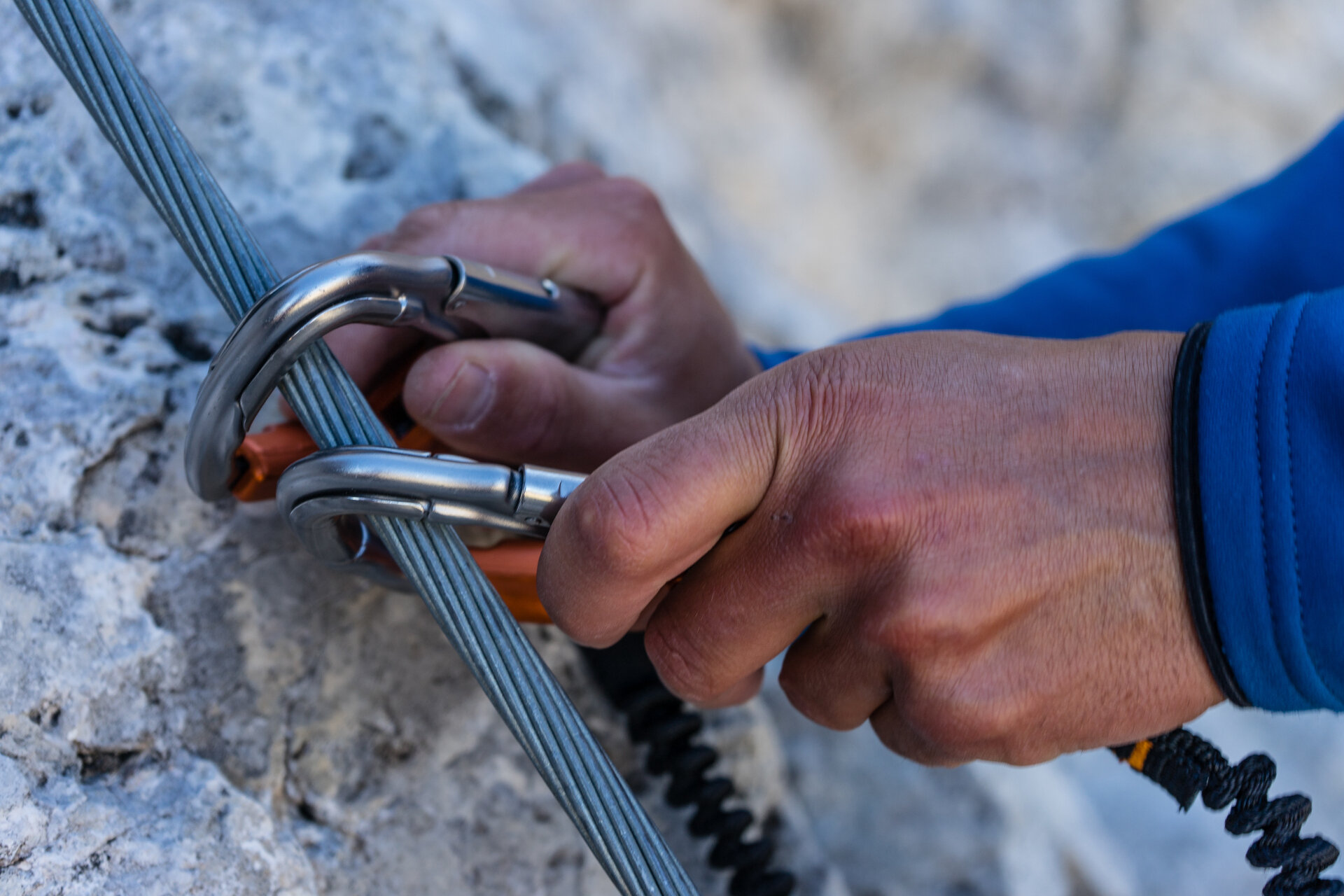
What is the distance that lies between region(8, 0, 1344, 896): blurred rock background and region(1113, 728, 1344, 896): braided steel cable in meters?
0.35

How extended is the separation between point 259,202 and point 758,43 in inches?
47.4

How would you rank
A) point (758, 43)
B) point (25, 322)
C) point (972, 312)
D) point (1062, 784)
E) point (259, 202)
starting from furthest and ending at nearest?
point (758, 43) < point (1062, 784) < point (972, 312) < point (259, 202) < point (25, 322)

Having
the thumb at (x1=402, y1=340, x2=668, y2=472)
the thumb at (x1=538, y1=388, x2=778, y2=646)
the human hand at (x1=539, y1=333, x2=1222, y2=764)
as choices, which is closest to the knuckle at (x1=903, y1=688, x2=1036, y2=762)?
the human hand at (x1=539, y1=333, x2=1222, y2=764)

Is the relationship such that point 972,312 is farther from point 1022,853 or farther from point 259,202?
point 259,202

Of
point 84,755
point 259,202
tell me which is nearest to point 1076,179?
point 259,202

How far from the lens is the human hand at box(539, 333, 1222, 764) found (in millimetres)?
450

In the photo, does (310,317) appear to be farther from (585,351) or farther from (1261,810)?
(1261,810)

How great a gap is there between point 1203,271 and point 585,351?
1.73 ft

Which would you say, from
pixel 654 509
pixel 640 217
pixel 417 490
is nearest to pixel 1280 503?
pixel 654 509

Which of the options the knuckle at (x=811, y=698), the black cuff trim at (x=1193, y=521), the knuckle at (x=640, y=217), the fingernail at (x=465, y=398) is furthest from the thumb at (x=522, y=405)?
the black cuff trim at (x=1193, y=521)

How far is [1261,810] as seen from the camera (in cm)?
48

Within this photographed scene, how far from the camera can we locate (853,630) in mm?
479

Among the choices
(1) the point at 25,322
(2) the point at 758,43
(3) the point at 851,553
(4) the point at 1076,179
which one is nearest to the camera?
(3) the point at 851,553

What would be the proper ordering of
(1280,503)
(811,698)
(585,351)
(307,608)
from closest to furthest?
(1280,503), (811,698), (307,608), (585,351)
